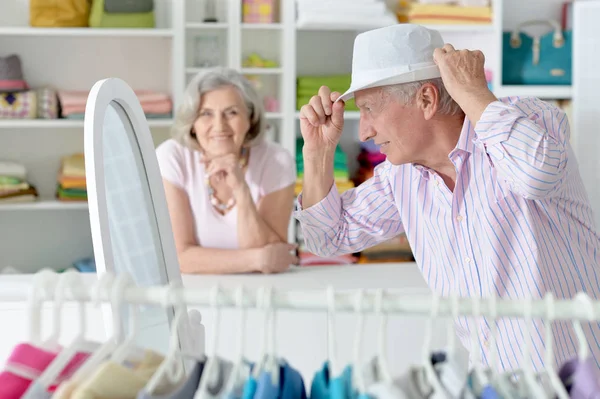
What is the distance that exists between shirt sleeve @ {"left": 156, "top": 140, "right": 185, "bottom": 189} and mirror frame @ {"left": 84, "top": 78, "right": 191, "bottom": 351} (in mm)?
1086

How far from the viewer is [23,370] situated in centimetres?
76

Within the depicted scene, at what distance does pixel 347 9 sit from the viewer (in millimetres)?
3447

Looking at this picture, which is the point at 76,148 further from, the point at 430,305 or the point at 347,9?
the point at 430,305

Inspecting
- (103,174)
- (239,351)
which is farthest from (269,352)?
(103,174)

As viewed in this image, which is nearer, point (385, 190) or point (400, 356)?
point (385, 190)

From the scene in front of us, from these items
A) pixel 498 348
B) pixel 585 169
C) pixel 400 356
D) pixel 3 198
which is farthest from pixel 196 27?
pixel 498 348

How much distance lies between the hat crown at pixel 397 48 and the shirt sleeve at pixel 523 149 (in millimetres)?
282

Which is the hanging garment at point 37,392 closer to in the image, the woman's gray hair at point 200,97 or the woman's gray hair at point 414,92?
the woman's gray hair at point 414,92

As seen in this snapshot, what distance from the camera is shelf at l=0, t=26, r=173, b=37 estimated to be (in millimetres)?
3428

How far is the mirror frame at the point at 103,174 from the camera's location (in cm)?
109

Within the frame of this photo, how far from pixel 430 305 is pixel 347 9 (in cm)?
284

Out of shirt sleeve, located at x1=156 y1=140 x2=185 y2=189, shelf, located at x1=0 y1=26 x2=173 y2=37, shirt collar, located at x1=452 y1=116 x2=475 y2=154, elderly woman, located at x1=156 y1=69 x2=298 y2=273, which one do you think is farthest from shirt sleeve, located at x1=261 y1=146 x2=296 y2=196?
shirt collar, located at x1=452 y1=116 x2=475 y2=154

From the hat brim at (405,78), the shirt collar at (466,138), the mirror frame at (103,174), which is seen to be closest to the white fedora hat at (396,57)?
the hat brim at (405,78)

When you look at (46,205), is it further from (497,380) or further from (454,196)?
(497,380)
